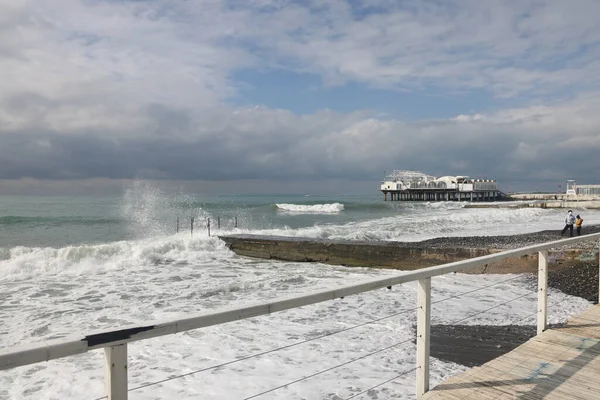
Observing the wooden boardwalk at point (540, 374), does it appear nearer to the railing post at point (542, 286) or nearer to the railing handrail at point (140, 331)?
the railing post at point (542, 286)

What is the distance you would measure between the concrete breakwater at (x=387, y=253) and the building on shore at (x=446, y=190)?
70.6 metres

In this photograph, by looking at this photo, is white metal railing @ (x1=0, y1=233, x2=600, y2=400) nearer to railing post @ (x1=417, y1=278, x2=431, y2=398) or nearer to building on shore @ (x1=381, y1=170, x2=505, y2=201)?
railing post @ (x1=417, y1=278, x2=431, y2=398)

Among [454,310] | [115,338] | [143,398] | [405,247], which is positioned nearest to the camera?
[115,338]

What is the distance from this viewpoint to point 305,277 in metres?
12.0

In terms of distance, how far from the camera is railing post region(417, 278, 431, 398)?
2832 millimetres

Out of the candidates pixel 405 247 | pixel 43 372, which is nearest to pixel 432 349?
pixel 43 372

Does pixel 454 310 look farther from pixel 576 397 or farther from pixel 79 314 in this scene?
pixel 79 314

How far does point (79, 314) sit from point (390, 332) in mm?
5912

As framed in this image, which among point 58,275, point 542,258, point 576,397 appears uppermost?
point 542,258

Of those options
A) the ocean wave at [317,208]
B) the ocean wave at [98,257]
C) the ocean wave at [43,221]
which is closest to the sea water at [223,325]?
the ocean wave at [98,257]

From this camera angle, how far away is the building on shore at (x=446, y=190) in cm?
8188

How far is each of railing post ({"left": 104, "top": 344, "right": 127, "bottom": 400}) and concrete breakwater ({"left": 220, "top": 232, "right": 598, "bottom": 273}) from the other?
11.6 meters

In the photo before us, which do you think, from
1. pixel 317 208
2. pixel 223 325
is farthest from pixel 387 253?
pixel 317 208

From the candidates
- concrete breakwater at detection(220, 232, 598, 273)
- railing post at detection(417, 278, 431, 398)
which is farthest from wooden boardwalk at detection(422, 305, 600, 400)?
concrete breakwater at detection(220, 232, 598, 273)
